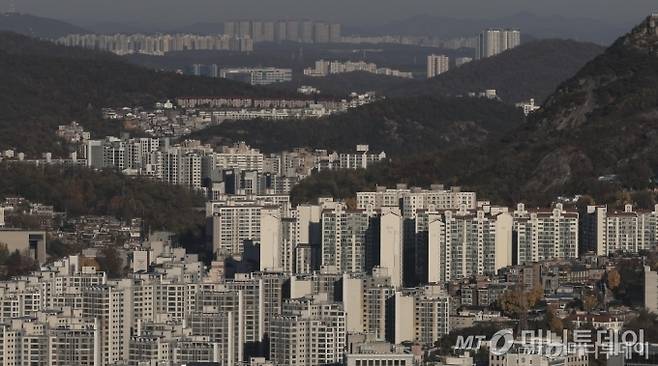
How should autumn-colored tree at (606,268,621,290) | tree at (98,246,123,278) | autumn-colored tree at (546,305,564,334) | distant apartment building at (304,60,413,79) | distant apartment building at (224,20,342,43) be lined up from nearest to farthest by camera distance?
autumn-colored tree at (546,305,564,334) < autumn-colored tree at (606,268,621,290) < tree at (98,246,123,278) < distant apartment building at (304,60,413,79) < distant apartment building at (224,20,342,43)

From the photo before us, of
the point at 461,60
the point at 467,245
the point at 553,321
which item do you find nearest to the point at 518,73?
the point at 461,60

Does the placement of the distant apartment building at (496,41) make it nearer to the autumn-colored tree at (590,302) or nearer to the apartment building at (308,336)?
the autumn-colored tree at (590,302)

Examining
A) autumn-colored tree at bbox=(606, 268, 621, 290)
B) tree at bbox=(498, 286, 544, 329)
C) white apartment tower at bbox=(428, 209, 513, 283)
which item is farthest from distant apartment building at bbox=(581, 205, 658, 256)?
tree at bbox=(498, 286, 544, 329)

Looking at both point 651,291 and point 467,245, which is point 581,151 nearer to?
point 467,245

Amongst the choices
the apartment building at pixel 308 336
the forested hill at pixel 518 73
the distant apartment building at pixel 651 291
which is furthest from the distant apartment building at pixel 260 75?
the apartment building at pixel 308 336

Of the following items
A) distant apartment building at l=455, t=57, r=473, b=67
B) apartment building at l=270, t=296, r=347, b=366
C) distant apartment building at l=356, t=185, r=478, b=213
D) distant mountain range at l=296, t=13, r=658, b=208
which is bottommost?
apartment building at l=270, t=296, r=347, b=366

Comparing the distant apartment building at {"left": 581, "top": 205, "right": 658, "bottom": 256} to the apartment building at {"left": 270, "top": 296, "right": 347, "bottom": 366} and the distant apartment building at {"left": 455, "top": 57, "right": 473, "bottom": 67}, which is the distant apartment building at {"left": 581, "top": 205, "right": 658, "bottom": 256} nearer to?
the apartment building at {"left": 270, "top": 296, "right": 347, "bottom": 366}
